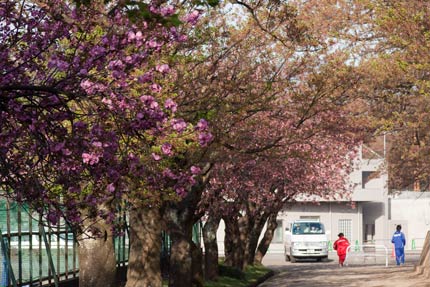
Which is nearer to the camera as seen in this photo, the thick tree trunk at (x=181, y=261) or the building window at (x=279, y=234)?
the thick tree trunk at (x=181, y=261)

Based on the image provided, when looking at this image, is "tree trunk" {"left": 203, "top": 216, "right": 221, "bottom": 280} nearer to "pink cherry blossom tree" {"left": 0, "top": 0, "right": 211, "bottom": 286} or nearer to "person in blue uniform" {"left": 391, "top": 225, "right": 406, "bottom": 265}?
"person in blue uniform" {"left": 391, "top": 225, "right": 406, "bottom": 265}

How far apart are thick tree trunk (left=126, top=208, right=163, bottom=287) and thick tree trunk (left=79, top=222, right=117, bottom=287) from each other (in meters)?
1.22

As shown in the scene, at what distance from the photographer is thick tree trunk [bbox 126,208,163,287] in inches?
984

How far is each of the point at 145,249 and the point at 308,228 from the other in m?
36.4

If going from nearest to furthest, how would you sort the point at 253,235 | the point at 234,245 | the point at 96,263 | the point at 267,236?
the point at 96,263
the point at 234,245
the point at 253,235
the point at 267,236

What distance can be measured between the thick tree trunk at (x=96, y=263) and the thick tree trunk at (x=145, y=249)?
1.22 m

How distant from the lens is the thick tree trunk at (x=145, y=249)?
25.0 metres

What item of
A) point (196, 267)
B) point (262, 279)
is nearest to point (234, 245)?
point (262, 279)

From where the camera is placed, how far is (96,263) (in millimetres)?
23547

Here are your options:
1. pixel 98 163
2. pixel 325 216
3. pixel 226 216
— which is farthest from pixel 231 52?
pixel 325 216

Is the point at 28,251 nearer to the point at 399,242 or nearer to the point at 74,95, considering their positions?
the point at 74,95

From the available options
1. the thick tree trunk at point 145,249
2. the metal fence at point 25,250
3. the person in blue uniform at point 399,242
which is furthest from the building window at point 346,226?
the thick tree trunk at point 145,249

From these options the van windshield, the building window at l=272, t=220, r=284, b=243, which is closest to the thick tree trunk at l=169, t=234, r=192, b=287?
the van windshield

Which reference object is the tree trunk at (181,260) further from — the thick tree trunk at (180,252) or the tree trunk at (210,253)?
the tree trunk at (210,253)
